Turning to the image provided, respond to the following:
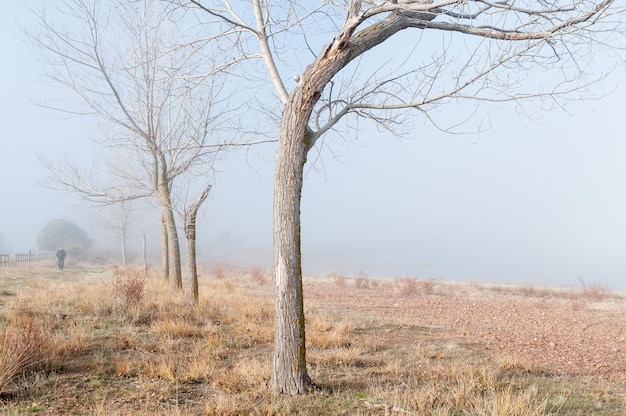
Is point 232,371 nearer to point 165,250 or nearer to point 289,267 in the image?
point 289,267

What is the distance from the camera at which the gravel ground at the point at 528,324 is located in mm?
7105

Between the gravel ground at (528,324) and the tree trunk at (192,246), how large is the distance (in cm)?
350

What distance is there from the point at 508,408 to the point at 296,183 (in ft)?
9.17

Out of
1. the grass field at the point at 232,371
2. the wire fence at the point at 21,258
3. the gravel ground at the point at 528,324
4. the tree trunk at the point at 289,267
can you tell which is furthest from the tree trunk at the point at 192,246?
the wire fence at the point at 21,258

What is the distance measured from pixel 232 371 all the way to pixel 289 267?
1612mm

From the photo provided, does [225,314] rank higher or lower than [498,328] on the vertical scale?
higher

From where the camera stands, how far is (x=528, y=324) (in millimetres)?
10336

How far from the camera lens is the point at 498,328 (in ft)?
32.1

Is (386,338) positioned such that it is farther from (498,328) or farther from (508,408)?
(508,408)

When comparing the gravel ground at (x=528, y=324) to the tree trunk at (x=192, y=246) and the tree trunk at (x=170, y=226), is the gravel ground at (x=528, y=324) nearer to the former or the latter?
the tree trunk at (x=192, y=246)

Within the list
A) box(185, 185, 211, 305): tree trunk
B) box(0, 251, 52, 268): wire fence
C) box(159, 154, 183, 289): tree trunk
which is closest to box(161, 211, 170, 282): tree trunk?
box(159, 154, 183, 289): tree trunk

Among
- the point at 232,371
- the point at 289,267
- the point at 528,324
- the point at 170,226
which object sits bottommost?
the point at 528,324

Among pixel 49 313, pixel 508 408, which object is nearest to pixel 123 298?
pixel 49 313

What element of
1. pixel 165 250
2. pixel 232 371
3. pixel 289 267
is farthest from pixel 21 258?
pixel 289 267
